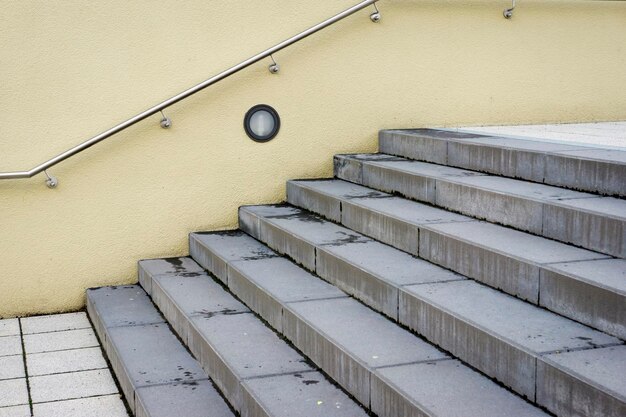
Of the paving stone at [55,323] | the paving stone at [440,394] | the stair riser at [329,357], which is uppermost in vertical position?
→ the paving stone at [440,394]

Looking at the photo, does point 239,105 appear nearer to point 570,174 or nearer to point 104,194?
point 104,194

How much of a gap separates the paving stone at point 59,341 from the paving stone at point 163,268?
0.47 meters

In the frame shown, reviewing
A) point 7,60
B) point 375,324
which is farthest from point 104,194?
point 375,324

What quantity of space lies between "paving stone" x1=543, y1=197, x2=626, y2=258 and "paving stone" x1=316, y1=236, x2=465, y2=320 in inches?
18.9

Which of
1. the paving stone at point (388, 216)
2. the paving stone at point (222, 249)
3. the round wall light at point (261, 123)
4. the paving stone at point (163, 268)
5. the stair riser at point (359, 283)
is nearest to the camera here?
the stair riser at point (359, 283)

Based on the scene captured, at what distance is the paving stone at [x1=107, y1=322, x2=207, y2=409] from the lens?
12.7 ft

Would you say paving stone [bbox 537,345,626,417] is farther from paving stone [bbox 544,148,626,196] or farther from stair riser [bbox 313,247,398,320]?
paving stone [bbox 544,148,626,196]

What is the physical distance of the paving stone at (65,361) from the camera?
445 centimetres

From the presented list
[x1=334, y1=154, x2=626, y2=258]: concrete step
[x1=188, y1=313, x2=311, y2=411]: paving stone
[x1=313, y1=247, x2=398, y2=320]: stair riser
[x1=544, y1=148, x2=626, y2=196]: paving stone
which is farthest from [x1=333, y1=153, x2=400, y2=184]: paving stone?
[x1=188, y1=313, x2=311, y2=411]: paving stone

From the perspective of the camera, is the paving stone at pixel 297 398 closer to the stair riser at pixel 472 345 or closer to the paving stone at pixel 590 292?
the stair riser at pixel 472 345

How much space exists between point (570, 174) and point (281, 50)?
2325mm

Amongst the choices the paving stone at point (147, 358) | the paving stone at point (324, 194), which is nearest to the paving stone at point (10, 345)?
the paving stone at point (147, 358)

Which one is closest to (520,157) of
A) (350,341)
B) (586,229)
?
(586,229)

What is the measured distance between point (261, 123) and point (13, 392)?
2.45m
